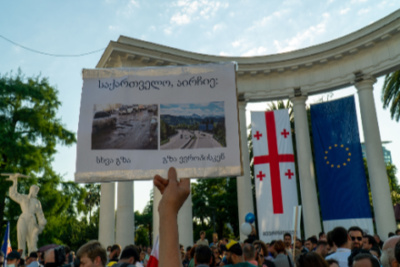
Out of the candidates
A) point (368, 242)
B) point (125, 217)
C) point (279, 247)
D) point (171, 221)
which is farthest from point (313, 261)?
point (125, 217)

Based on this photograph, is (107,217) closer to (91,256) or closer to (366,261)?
(91,256)

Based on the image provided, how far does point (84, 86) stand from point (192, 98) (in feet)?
5.57

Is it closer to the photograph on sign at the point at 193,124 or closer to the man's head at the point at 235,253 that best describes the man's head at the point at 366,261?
the photograph on sign at the point at 193,124

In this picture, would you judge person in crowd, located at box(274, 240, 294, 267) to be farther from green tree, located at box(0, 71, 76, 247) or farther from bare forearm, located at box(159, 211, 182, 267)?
green tree, located at box(0, 71, 76, 247)

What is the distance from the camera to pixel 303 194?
28438 millimetres

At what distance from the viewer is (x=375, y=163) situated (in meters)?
25.8

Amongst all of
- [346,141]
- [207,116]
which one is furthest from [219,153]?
[346,141]

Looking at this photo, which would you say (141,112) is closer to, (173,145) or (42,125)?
Answer: (173,145)

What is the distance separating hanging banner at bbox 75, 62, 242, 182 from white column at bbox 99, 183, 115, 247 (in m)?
22.3

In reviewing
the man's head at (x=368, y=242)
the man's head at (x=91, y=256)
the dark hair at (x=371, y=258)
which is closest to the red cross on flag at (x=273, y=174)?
the man's head at (x=368, y=242)

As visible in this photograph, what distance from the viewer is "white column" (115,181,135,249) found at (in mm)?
25297

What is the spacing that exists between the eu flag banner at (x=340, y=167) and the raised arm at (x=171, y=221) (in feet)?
83.5

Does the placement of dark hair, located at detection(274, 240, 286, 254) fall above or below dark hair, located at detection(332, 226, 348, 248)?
below

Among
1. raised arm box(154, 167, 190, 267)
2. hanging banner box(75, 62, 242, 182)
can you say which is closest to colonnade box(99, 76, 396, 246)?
hanging banner box(75, 62, 242, 182)
